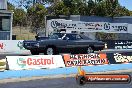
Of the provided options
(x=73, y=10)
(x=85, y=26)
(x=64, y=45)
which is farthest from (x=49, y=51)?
(x=73, y=10)

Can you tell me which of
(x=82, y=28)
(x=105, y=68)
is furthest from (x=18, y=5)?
(x=105, y=68)

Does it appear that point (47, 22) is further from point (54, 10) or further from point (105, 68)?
point (54, 10)

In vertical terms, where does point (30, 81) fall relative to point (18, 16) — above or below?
below

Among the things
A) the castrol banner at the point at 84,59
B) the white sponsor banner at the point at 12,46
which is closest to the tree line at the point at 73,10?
the white sponsor banner at the point at 12,46

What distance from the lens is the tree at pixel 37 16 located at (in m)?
64.8

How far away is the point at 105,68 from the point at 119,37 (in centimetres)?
2820

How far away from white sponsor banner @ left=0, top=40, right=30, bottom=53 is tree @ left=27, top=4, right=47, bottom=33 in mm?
36301

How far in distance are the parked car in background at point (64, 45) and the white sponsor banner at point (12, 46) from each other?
4.65 meters

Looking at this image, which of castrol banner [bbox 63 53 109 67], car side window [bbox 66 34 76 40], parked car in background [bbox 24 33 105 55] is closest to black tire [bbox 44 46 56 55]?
parked car in background [bbox 24 33 105 55]

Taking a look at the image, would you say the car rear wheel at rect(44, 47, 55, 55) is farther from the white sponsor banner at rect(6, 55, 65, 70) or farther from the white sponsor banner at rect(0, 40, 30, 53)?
the white sponsor banner at rect(6, 55, 65, 70)

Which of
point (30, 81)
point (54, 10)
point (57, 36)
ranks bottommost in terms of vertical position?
point (30, 81)

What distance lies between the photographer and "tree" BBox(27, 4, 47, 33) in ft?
213

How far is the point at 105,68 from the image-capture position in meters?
18.5

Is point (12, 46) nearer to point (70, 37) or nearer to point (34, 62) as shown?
point (70, 37)
